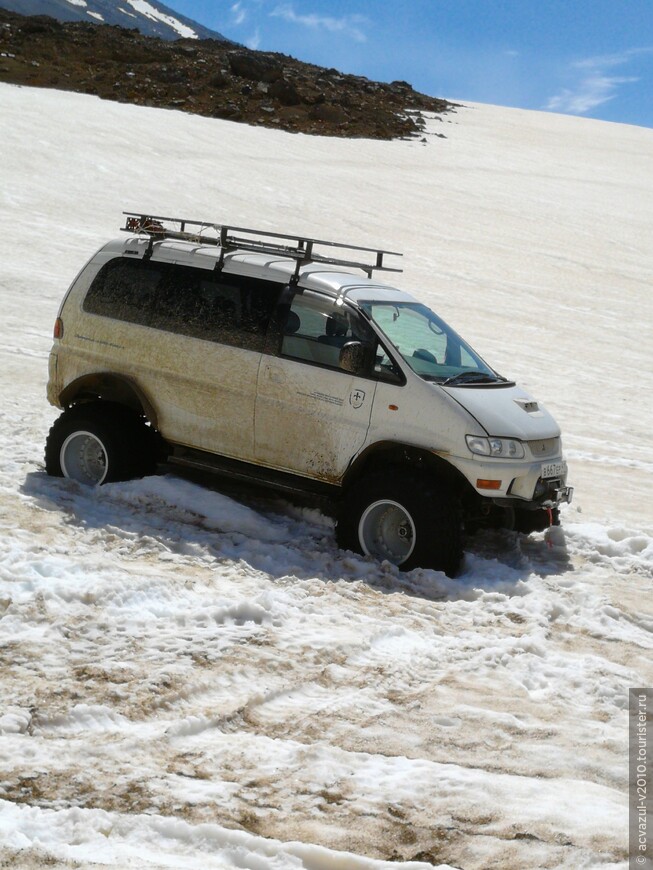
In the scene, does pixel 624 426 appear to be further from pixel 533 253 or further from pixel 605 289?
pixel 533 253

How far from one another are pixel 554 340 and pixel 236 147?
19.7 metres

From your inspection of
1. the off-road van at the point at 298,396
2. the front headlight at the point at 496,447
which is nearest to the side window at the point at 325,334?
the off-road van at the point at 298,396

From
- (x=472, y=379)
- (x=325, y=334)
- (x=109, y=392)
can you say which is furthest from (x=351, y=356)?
(x=109, y=392)

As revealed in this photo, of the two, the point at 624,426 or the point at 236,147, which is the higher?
the point at 236,147

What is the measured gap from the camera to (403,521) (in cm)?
783

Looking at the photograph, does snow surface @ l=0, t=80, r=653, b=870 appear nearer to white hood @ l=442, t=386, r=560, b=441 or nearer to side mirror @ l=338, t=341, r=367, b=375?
white hood @ l=442, t=386, r=560, b=441

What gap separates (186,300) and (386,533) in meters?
2.59

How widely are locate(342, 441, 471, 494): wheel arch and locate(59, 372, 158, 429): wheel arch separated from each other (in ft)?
6.15

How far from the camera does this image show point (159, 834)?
409 cm

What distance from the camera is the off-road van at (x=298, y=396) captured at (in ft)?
25.1

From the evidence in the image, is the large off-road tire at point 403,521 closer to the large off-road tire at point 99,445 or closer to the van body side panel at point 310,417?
the van body side panel at point 310,417

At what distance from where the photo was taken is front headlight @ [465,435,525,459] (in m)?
7.55

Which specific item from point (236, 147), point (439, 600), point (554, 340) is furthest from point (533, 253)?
point (439, 600)

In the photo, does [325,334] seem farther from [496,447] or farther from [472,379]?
[496,447]
